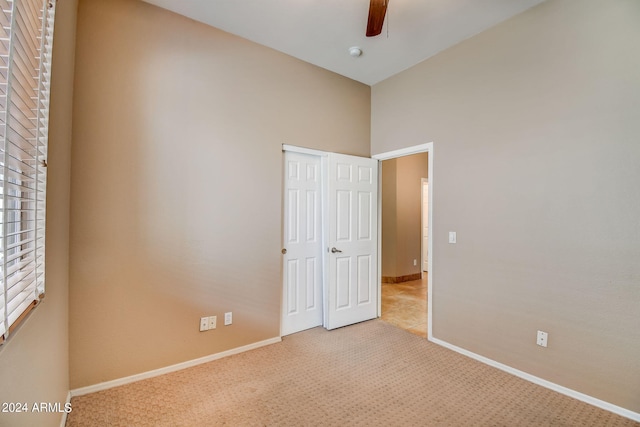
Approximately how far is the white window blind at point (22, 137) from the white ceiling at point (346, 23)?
134 cm

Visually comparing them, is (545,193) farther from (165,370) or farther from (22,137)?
(165,370)

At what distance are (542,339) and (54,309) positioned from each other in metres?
3.32

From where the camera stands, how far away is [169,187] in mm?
2277

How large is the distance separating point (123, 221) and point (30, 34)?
1.34m

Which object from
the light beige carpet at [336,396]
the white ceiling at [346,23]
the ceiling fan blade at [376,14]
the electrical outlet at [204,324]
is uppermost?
the white ceiling at [346,23]

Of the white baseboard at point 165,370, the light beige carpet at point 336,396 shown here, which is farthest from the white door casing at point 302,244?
the light beige carpet at point 336,396

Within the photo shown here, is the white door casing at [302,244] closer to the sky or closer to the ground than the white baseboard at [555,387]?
closer to the sky

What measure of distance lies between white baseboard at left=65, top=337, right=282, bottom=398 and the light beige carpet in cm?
5

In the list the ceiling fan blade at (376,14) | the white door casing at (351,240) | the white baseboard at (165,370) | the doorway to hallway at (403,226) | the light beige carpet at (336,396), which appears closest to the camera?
the ceiling fan blade at (376,14)

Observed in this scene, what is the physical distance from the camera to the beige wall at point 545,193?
184cm

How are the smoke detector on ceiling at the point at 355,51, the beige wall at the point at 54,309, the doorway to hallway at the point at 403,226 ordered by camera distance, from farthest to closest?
the doorway to hallway at the point at 403,226, the smoke detector on ceiling at the point at 355,51, the beige wall at the point at 54,309

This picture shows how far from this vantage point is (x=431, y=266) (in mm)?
2924

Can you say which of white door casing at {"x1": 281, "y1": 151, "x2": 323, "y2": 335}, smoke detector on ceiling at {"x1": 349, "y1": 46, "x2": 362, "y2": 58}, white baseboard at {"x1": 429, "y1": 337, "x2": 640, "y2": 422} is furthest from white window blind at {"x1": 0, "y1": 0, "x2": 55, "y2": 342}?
white baseboard at {"x1": 429, "y1": 337, "x2": 640, "y2": 422}

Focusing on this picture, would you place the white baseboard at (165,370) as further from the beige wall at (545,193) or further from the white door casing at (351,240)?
the beige wall at (545,193)
